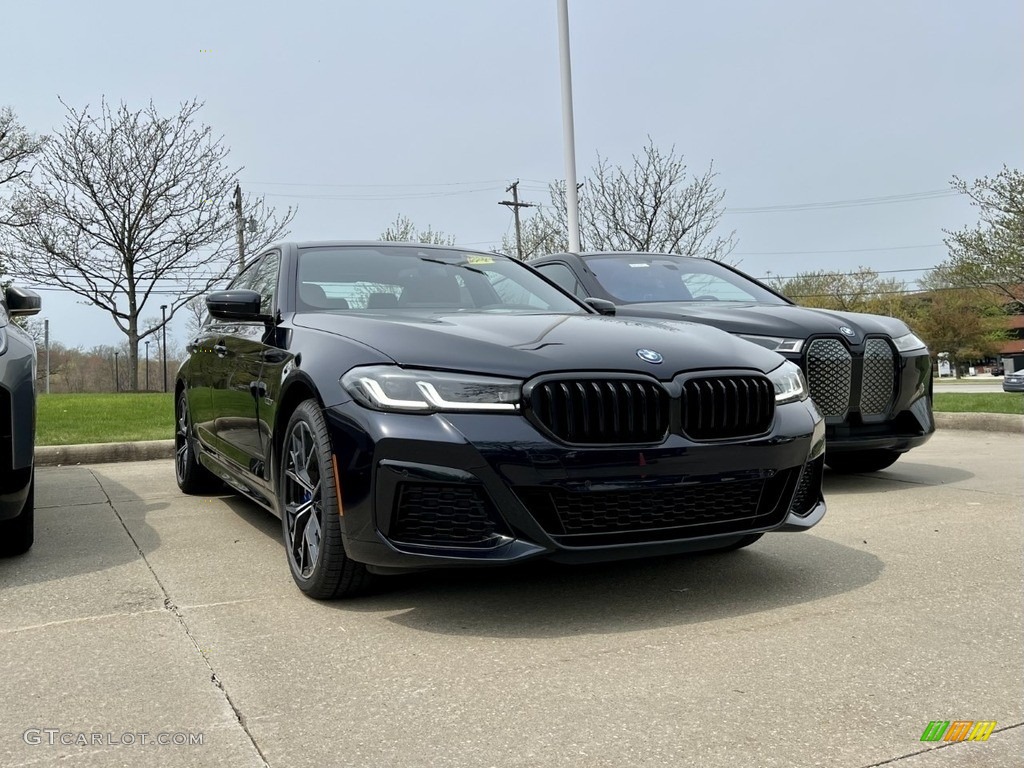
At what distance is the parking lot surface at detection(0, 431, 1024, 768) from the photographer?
2.12 m

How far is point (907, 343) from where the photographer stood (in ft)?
19.2

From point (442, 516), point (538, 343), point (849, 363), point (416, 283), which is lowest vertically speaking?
point (442, 516)

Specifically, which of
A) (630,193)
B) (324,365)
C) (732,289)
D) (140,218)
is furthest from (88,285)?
(324,365)

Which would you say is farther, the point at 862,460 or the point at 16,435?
the point at 862,460

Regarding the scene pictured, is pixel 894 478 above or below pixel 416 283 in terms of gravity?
below

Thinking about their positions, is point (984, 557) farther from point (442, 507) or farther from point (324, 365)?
point (324, 365)

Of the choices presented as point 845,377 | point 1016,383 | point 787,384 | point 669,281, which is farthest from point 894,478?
point 1016,383

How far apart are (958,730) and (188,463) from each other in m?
4.97

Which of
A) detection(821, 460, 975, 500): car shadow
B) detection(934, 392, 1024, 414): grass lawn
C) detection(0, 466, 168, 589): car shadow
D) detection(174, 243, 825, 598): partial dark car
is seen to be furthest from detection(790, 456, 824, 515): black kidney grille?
detection(934, 392, 1024, 414): grass lawn

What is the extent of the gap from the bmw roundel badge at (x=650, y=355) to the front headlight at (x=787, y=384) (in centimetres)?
47

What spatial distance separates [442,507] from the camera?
2896 millimetres

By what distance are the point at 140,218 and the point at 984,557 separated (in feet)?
82.7

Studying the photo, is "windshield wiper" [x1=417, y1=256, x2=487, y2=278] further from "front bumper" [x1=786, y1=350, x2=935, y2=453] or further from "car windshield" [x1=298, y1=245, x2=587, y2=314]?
"front bumper" [x1=786, y1=350, x2=935, y2=453]

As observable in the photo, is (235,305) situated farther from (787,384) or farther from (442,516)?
(787,384)
